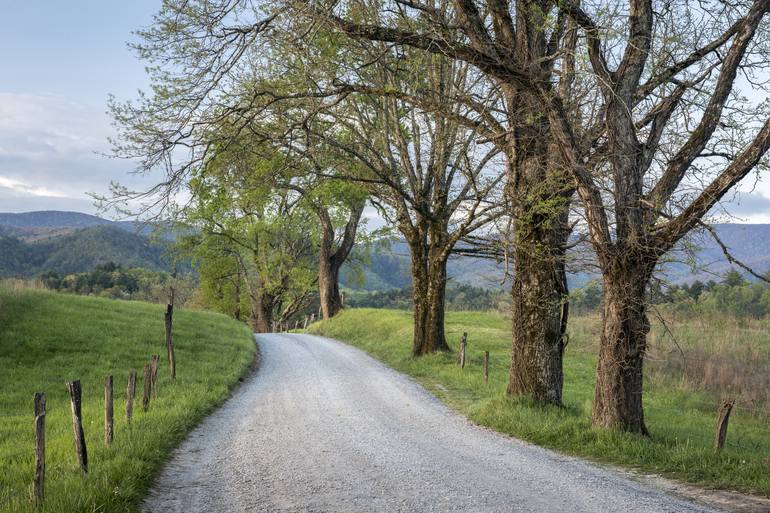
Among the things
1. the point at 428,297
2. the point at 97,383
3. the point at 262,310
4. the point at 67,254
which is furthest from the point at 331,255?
the point at 67,254

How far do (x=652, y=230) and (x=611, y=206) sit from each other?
0.70 meters

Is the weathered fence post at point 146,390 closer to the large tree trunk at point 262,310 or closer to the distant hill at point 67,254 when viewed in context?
the large tree trunk at point 262,310

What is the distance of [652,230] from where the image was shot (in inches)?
353

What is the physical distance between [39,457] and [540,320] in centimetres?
878

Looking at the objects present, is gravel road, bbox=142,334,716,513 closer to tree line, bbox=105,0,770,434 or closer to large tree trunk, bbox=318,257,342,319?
tree line, bbox=105,0,770,434

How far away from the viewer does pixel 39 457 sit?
237 inches

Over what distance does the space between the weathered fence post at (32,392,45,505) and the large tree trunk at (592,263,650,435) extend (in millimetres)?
7816

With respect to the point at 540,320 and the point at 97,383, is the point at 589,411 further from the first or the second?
the point at 97,383

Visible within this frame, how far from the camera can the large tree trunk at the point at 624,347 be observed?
9258 millimetres

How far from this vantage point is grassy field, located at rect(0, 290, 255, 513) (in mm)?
6598

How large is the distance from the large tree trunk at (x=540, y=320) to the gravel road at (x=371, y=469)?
163 cm

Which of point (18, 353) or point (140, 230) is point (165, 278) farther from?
point (140, 230)

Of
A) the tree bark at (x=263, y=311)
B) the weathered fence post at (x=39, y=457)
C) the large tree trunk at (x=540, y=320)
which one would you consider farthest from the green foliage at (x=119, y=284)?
the weathered fence post at (x=39, y=457)

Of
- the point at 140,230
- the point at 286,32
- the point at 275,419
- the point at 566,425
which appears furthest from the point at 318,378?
the point at 286,32
